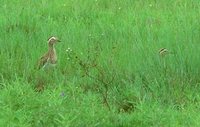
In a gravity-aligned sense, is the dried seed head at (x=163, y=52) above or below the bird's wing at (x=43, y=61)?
above

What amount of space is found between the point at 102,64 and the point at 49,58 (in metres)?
0.53

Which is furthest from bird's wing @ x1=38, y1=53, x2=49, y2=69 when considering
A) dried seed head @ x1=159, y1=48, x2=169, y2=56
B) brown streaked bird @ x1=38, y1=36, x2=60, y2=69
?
dried seed head @ x1=159, y1=48, x2=169, y2=56

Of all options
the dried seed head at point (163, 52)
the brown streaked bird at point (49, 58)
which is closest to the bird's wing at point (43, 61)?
the brown streaked bird at point (49, 58)

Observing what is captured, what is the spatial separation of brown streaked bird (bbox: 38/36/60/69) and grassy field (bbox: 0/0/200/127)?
80 mm

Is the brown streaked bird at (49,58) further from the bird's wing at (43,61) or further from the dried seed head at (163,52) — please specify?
the dried seed head at (163,52)

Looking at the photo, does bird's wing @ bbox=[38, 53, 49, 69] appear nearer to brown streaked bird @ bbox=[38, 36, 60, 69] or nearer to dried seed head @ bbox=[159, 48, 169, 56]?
brown streaked bird @ bbox=[38, 36, 60, 69]

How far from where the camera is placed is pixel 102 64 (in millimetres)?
6031

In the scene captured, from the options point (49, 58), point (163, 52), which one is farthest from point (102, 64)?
point (163, 52)

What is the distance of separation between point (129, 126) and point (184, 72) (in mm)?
1379

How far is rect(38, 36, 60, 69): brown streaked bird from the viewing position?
6001 mm

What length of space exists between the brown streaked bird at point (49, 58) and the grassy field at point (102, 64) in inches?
3.1

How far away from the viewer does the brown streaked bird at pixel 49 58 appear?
6001 millimetres

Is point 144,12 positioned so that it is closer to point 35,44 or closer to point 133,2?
point 133,2

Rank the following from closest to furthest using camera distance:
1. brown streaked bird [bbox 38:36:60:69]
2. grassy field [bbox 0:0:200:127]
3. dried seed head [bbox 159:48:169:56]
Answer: grassy field [bbox 0:0:200:127]
dried seed head [bbox 159:48:169:56]
brown streaked bird [bbox 38:36:60:69]
